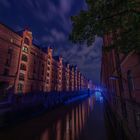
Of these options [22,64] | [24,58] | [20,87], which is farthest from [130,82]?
[24,58]

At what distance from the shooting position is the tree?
11.1 feet

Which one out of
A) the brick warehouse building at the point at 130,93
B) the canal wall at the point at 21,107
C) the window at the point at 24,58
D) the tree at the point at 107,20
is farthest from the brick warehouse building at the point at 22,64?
the tree at the point at 107,20

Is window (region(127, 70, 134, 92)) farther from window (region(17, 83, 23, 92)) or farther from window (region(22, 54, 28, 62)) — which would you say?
window (region(22, 54, 28, 62))

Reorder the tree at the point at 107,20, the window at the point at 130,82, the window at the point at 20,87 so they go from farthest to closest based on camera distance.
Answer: the window at the point at 20,87 → the window at the point at 130,82 → the tree at the point at 107,20

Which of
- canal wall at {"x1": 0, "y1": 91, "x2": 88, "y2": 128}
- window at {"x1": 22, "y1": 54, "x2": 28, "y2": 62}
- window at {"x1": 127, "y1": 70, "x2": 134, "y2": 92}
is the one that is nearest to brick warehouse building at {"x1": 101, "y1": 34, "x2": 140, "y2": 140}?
window at {"x1": 127, "y1": 70, "x2": 134, "y2": 92}

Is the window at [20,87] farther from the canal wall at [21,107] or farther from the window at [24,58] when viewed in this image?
the canal wall at [21,107]

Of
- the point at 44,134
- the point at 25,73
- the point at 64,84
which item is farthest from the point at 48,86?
the point at 44,134

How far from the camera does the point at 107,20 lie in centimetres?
385

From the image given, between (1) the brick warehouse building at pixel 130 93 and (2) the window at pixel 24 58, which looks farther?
(2) the window at pixel 24 58

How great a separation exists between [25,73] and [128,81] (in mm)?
23822

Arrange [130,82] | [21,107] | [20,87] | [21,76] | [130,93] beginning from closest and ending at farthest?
[130,93]
[130,82]
[21,107]
[20,87]
[21,76]

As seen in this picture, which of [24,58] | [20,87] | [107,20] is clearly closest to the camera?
[107,20]

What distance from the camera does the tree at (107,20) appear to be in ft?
11.1

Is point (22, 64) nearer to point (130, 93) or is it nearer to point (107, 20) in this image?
point (130, 93)
